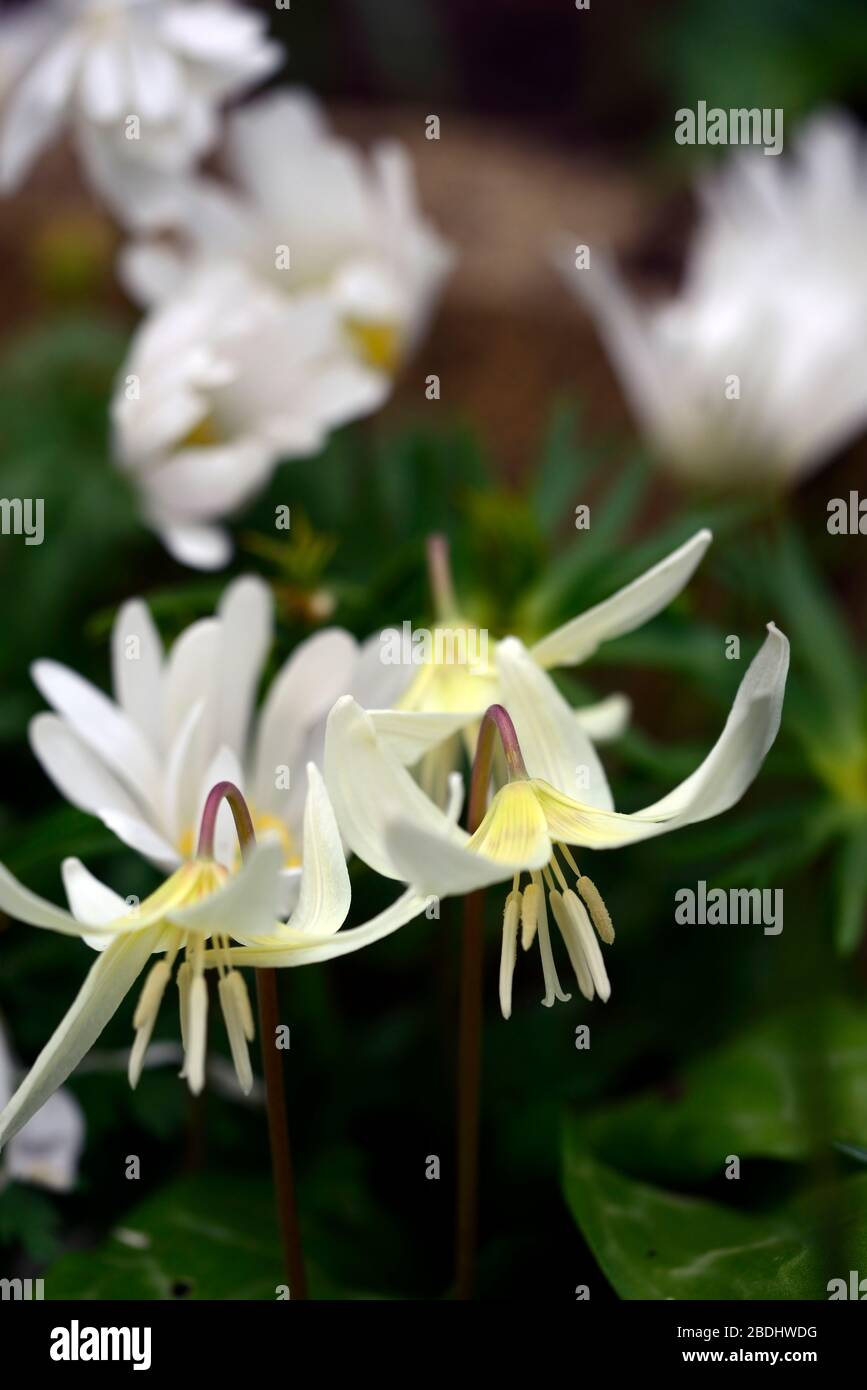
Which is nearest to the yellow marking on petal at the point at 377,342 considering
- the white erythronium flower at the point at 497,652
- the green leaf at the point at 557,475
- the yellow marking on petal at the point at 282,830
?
the green leaf at the point at 557,475

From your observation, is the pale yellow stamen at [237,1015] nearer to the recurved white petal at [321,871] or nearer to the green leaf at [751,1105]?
the recurved white petal at [321,871]

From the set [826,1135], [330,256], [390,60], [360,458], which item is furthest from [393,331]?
[390,60]

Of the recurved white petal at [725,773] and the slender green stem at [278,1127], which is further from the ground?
the recurved white petal at [725,773]

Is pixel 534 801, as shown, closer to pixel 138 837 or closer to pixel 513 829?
pixel 513 829

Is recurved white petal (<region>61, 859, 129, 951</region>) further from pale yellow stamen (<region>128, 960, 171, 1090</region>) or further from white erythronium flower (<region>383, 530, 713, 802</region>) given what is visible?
white erythronium flower (<region>383, 530, 713, 802</region>)

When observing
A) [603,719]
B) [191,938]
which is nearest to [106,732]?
[191,938]
